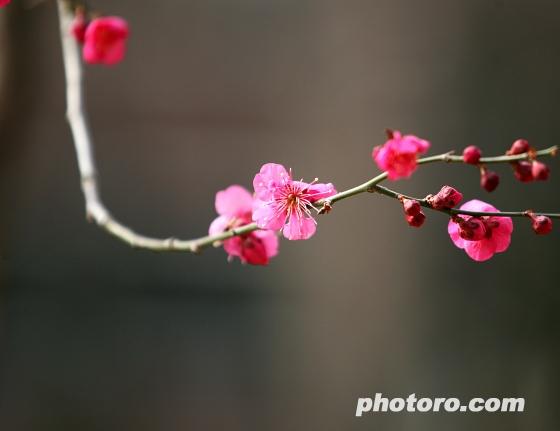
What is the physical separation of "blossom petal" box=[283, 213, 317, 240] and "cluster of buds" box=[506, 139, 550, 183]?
186 mm

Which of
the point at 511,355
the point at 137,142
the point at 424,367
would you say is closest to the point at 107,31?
the point at 137,142

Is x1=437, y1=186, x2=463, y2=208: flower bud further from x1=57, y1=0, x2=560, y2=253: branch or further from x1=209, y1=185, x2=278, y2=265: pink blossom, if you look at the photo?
x1=209, y1=185, x2=278, y2=265: pink blossom

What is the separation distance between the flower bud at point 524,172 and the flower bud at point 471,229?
57mm

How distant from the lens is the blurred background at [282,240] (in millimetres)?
1306

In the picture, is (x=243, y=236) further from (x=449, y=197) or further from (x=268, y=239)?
(x=449, y=197)

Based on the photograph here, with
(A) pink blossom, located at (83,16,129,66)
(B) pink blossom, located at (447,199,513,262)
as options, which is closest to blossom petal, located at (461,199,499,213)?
(B) pink blossom, located at (447,199,513,262)

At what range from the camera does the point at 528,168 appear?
370 mm

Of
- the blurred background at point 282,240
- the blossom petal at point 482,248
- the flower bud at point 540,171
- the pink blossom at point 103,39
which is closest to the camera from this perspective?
the flower bud at point 540,171

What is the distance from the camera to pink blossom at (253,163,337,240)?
46 cm

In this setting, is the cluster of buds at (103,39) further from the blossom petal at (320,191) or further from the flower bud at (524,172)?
the flower bud at (524,172)

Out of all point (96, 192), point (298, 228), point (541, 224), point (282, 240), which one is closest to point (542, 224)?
point (541, 224)

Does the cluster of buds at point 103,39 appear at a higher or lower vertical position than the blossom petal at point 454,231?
higher

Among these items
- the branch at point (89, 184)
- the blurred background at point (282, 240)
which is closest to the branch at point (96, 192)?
the branch at point (89, 184)

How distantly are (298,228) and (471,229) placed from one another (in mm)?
154
